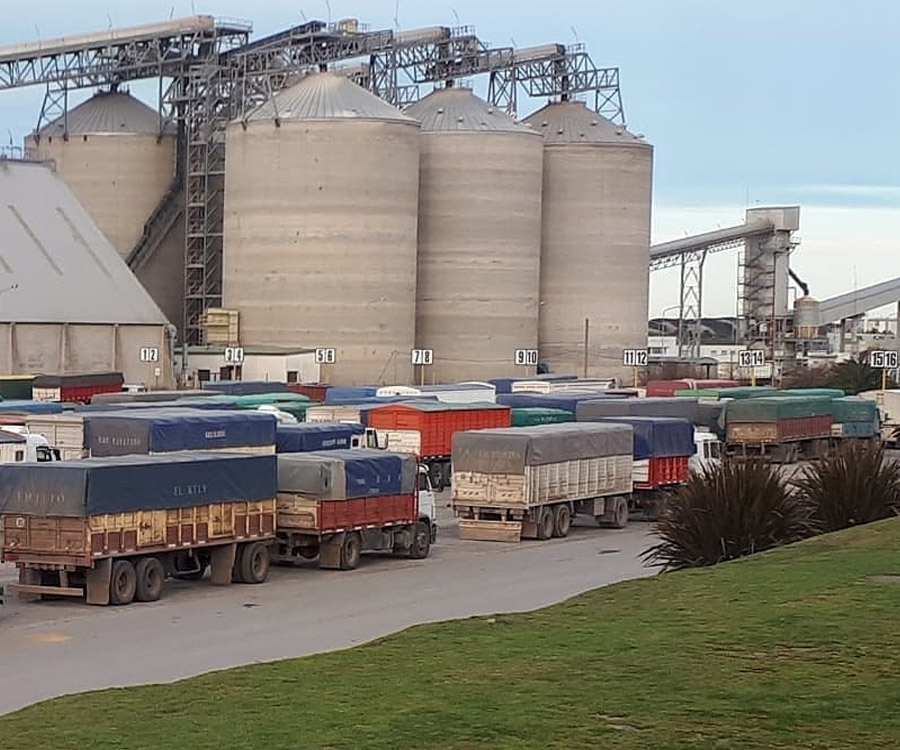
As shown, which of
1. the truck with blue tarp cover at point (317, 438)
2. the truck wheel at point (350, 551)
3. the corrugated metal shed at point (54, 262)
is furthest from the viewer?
the corrugated metal shed at point (54, 262)

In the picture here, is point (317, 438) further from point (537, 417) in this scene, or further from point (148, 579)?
point (148, 579)

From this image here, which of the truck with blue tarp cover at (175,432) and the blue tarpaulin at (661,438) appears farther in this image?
the blue tarpaulin at (661,438)

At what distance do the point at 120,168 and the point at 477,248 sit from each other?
27275 mm

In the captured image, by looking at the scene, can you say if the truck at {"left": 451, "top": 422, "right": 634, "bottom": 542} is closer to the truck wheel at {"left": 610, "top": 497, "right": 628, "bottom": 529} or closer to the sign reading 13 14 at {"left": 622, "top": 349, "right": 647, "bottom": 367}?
the truck wheel at {"left": 610, "top": 497, "right": 628, "bottom": 529}

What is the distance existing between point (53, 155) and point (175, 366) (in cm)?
2983

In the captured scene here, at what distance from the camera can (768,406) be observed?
7262 cm

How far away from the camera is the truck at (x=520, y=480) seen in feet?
145

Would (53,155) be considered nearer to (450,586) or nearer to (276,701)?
(450,586)

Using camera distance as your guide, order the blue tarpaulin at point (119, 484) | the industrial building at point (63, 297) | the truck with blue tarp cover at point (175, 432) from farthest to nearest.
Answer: the industrial building at point (63, 297) → the truck with blue tarp cover at point (175, 432) → the blue tarpaulin at point (119, 484)

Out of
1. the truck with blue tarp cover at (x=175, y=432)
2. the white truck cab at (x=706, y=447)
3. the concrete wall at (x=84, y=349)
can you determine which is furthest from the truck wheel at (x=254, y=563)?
the concrete wall at (x=84, y=349)

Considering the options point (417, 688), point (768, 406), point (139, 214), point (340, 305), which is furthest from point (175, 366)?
point (417, 688)

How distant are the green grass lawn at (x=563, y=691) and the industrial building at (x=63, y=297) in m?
70.3

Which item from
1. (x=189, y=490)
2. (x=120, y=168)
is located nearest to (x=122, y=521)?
(x=189, y=490)

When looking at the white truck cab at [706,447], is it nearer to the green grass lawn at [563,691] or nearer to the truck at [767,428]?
the truck at [767,428]
